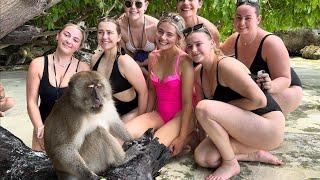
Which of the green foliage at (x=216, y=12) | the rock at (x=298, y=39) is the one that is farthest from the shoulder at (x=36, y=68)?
the rock at (x=298, y=39)

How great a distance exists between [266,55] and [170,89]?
1066mm

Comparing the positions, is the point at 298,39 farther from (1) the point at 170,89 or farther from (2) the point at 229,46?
(1) the point at 170,89

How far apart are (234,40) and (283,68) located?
0.83 m

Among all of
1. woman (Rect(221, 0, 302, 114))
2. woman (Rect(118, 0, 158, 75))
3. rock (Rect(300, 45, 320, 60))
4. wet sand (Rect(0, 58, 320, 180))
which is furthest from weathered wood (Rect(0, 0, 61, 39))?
rock (Rect(300, 45, 320, 60))

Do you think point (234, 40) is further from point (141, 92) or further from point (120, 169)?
point (120, 169)

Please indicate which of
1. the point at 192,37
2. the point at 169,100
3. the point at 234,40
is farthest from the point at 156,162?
the point at 234,40

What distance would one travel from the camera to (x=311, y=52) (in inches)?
695

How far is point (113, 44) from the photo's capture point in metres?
4.72

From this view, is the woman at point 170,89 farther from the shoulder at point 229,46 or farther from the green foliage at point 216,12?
the green foliage at point 216,12

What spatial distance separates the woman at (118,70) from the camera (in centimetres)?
468

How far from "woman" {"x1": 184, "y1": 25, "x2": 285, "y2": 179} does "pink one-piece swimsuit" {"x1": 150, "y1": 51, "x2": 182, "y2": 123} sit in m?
0.36

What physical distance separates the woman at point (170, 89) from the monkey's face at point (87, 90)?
113 cm

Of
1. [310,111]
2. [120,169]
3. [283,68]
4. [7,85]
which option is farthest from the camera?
[7,85]

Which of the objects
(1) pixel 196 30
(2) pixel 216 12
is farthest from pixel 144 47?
(2) pixel 216 12
